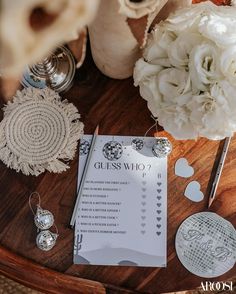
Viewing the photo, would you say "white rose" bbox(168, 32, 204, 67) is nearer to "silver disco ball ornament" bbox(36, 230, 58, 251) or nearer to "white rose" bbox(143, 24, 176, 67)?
"white rose" bbox(143, 24, 176, 67)

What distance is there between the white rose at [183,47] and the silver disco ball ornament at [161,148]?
0.56 feet

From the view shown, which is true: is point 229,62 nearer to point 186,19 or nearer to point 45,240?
point 186,19

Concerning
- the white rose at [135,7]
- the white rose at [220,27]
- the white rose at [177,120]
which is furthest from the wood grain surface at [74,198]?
the white rose at [135,7]

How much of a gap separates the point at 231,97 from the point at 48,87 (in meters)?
0.30

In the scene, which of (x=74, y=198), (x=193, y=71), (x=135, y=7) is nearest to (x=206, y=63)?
(x=193, y=71)

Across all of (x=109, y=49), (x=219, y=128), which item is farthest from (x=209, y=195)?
(x=109, y=49)

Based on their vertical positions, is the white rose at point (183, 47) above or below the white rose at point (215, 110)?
above

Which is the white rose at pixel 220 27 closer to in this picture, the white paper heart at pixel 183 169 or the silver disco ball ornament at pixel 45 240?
the white paper heart at pixel 183 169

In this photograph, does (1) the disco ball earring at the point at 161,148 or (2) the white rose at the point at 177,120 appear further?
(1) the disco ball earring at the point at 161,148

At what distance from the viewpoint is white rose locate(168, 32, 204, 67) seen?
1.96 feet

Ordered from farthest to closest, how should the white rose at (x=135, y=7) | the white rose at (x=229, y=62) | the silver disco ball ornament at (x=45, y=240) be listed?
1. the silver disco ball ornament at (x=45, y=240)
2. the white rose at (x=229, y=62)
3. the white rose at (x=135, y=7)

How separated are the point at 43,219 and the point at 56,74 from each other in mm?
219

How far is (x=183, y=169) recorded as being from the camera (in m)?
0.76

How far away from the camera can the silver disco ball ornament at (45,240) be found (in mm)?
716
